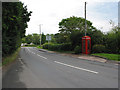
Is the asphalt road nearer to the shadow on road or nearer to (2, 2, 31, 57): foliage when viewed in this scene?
the shadow on road

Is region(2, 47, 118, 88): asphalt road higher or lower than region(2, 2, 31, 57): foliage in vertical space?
lower

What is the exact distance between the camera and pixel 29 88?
15.3ft

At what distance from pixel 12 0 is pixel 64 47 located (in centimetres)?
1798

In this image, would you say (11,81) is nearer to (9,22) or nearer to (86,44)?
(9,22)

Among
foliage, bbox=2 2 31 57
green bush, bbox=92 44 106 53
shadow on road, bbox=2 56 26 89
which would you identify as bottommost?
shadow on road, bbox=2 56 26 89

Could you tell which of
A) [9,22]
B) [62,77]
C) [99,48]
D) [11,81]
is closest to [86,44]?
[99,48]

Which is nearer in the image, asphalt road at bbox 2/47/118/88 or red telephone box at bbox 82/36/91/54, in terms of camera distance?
asphalt road at bbox 2/47/118/88

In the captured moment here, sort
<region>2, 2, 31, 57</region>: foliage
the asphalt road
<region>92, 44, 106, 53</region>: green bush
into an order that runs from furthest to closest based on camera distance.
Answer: <region>92, 44, 106, 53</region>: green bush < <region>2, 2, 31, 57</region>: foliage < the asphalt road

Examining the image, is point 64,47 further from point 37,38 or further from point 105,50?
point 37,38

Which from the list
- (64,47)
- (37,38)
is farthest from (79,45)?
(37,38)

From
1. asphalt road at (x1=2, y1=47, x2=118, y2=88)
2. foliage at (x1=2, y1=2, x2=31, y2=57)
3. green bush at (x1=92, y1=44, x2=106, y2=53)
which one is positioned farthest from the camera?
green bush at (x1=92, y1=44, x2=106, y2=53)

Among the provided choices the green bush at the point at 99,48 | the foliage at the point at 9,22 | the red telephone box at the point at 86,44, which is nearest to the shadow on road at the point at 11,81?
the foliage at the point at 9,22

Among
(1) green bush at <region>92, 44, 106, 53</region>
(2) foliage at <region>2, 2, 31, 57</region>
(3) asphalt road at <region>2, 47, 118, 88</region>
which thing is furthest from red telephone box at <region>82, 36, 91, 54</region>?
(2) foliage at <region>2, 2, 31, 57</region>

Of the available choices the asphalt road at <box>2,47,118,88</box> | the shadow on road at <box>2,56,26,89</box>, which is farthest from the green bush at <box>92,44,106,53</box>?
the shadow on road at <box>2,56,26,89</box>
